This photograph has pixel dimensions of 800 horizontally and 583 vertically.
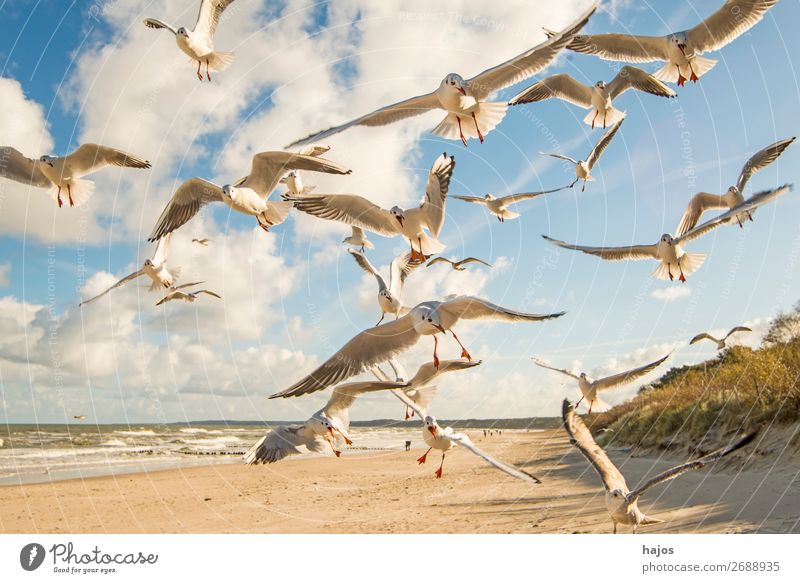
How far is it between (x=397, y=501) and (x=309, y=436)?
15.7 ft

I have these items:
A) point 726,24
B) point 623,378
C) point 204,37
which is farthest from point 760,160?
point 204,37

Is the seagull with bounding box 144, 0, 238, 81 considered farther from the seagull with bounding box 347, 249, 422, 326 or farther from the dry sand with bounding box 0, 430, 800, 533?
the dry sand with bounding box 0, 430, 800, 533

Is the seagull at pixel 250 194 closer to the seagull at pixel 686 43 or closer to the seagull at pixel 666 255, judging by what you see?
the seagull at pixel 666 255

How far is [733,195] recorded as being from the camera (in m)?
7.46

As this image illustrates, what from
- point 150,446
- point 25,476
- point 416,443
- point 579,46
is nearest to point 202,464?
point 25,476

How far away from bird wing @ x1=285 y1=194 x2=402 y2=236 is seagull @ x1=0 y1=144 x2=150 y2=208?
1.75 meters

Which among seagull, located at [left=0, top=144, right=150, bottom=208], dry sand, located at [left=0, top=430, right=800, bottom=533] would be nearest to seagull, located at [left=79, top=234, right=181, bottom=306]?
seagull, located at [left=0, top=144, right=150, bottom=208]

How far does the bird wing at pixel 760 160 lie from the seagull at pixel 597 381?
9.92 feet

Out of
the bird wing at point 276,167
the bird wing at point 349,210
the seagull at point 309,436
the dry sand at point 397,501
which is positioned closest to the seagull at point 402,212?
the bird wing at point 349,210

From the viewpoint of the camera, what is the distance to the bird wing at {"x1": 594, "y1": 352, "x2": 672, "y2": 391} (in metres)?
5.53

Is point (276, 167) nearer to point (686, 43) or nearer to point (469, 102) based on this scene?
point (469, 102)

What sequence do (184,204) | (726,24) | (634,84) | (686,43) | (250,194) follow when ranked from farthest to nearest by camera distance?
(634,84) → (726,24) → (686,43) → (184,204) → (250,194)

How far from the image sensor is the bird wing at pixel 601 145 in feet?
25.0
